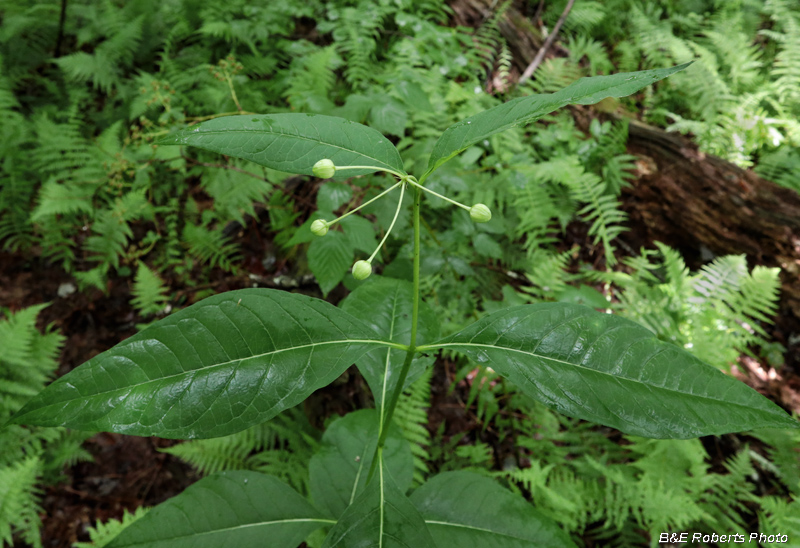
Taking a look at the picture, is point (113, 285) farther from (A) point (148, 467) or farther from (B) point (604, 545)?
(B) point (604, 545)

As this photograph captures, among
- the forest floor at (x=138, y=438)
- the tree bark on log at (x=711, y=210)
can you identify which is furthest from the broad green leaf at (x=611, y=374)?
the tree bark on log at (x=711, y=210)

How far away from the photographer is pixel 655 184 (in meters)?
3.81

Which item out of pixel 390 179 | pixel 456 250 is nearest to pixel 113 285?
pixel 390 179

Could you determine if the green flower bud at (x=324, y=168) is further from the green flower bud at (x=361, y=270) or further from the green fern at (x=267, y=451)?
the green fern at (x=267, y=451)

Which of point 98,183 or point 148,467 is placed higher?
point 98,183

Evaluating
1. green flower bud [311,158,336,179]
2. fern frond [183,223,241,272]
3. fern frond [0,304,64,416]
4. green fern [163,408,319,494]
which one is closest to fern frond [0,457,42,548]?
fern frond [0,304,64,416]

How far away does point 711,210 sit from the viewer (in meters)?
3.65

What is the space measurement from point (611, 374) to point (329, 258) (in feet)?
4.67

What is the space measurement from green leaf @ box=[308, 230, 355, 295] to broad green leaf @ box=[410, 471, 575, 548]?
1.02m

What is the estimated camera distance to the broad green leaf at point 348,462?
1.41 metres

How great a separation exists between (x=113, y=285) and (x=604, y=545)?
13.7ft

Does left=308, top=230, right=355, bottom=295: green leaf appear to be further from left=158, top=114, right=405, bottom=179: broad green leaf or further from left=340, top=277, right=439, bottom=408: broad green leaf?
left=158, top=114, right=405, bottom=179: broad green leaf

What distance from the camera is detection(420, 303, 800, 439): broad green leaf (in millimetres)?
772

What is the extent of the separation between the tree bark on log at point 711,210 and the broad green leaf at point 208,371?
12.5ft
